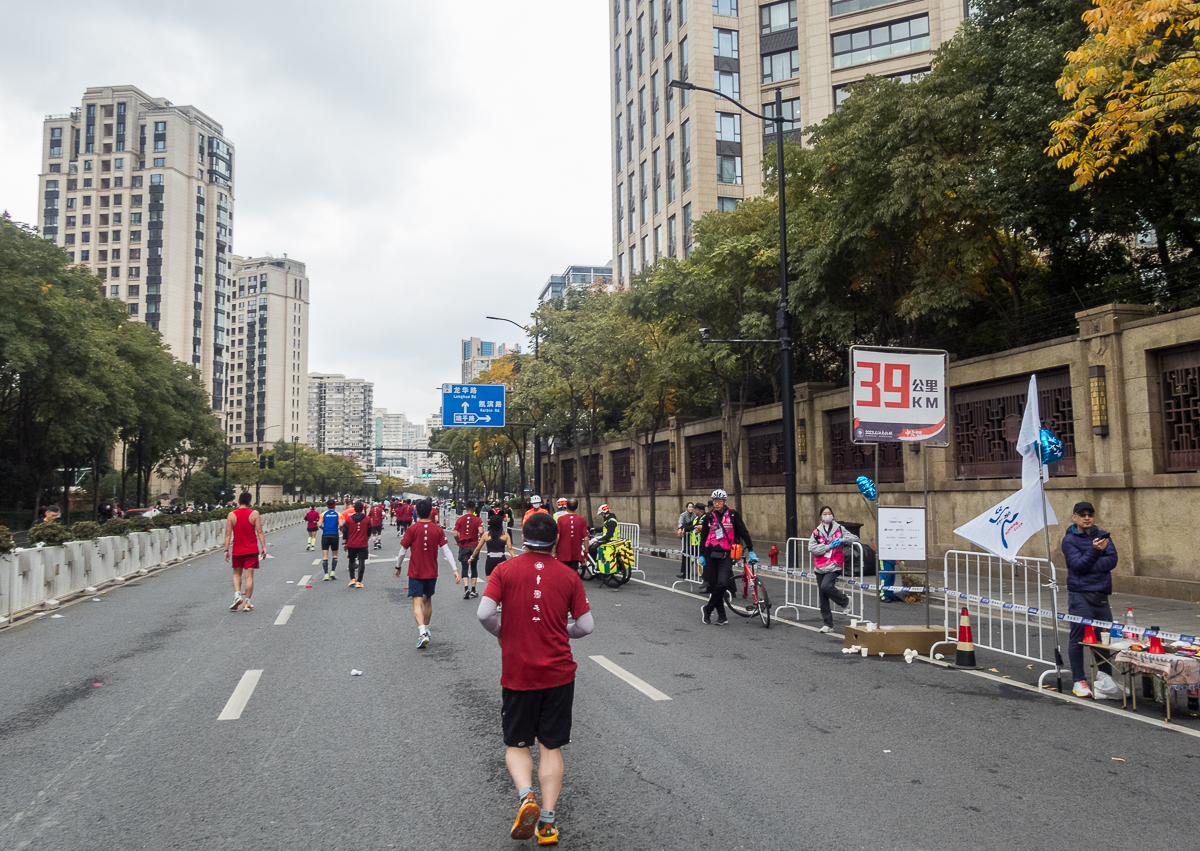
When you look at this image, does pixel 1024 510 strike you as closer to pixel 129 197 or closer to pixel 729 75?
pixel 729 75

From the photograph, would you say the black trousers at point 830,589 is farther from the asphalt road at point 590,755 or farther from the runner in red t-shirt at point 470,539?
the runner in red t-shirt at point 470,539

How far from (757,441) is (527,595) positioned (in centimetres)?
2761

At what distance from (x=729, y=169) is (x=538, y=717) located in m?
48.7

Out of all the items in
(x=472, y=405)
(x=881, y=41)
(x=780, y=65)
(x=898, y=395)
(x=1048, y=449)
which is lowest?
(x=1048, y=449)

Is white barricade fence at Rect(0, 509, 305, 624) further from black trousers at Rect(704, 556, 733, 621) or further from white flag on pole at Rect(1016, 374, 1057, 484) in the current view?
white flag on pole at Rect(1016, 374, 1057, 484)

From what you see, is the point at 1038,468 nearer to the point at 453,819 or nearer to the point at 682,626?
the point at 682,626

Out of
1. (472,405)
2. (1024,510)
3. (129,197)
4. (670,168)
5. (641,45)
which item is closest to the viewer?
(1024,510)

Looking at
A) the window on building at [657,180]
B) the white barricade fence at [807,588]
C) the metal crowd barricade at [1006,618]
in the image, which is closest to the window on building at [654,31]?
the window on building at [657,180]

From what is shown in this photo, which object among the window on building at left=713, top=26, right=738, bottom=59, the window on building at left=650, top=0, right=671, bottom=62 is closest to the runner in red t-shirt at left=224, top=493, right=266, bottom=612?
the window on building at left=713, top=26, right=738, bottom=59

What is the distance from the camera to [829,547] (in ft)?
37.0

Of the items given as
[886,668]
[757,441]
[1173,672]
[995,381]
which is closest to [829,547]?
[886,668]

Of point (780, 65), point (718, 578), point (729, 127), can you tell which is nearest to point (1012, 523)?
point (718, 578)

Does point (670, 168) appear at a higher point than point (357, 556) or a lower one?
higher

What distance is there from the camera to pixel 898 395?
11.3 metres
